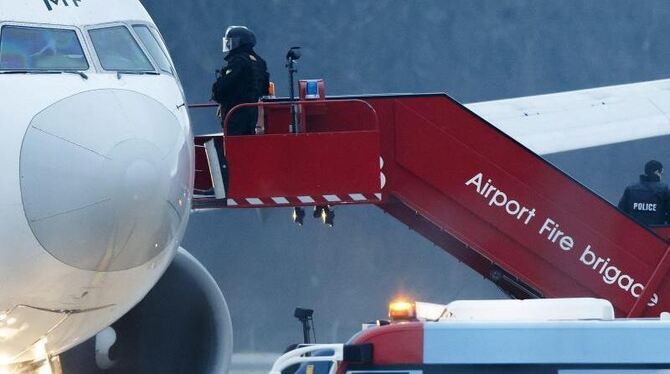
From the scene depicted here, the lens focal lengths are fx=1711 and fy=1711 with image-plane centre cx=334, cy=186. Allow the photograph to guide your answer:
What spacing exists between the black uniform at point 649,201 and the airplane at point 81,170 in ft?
21.6

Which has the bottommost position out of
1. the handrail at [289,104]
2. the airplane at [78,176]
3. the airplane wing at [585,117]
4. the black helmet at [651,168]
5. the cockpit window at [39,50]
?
the black helmet at [651,168]

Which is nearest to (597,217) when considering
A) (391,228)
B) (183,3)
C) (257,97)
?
(257,97)

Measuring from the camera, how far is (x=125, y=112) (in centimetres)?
813

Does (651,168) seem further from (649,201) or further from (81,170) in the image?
(81,170)

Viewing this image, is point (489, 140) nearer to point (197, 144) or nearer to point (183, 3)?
point (197, 144)

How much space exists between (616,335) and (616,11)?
1209cm

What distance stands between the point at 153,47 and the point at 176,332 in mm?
2336

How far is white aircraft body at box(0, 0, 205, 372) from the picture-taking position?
7.80 metres

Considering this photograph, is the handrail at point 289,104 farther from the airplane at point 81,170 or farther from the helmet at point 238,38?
the airplane at point 81,170

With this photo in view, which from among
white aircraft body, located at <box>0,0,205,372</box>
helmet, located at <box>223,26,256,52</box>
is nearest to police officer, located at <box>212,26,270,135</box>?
helmet, located at <box>223,26,256,52</box>

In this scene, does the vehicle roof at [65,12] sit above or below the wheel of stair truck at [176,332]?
above

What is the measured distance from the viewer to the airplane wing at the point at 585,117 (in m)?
14.2

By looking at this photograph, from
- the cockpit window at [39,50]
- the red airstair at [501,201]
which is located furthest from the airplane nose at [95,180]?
the red airstair at [501,201]

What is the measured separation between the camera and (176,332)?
36.2 feet
